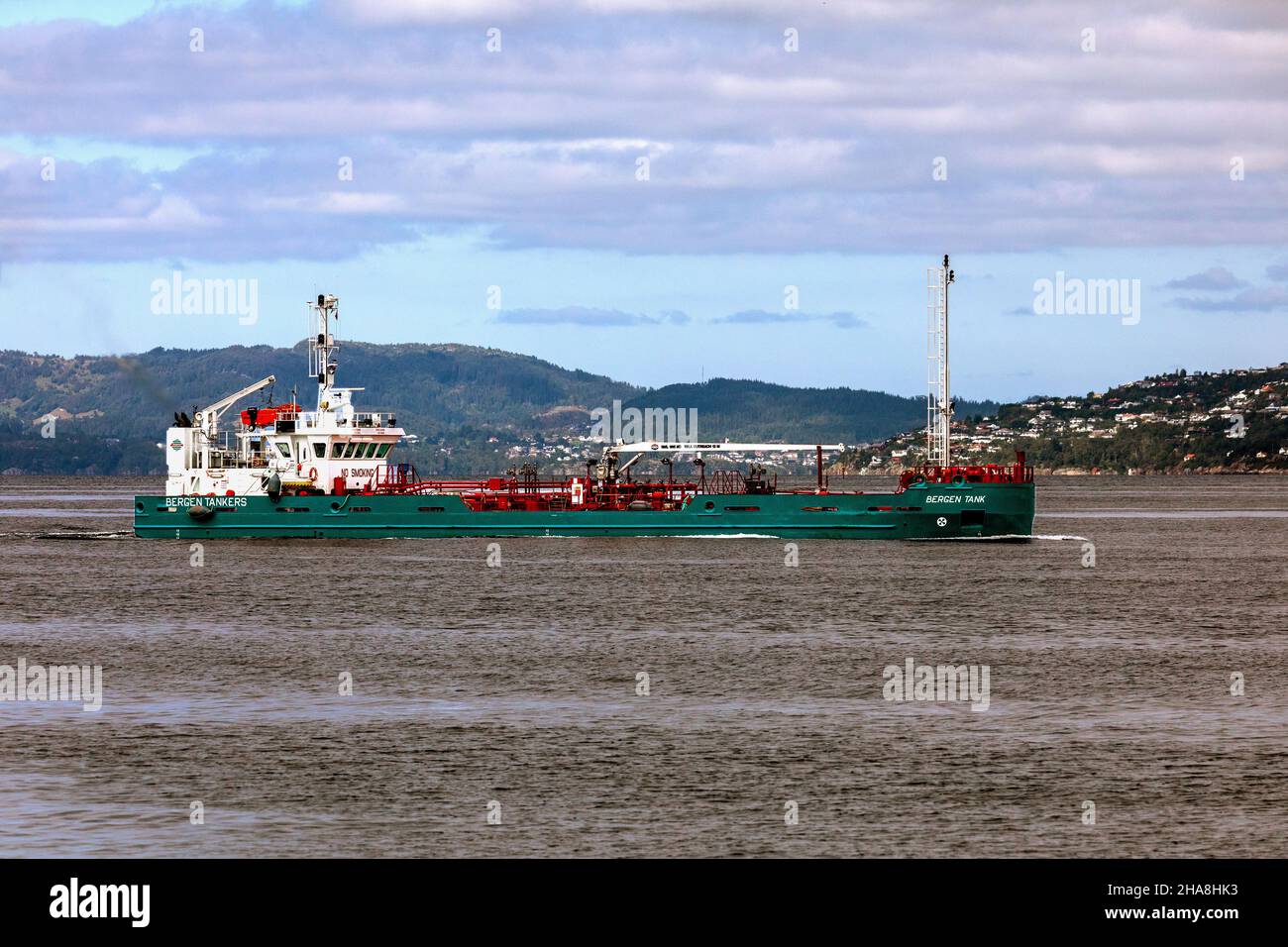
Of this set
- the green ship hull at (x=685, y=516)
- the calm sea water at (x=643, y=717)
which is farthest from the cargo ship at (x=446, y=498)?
the calm sea water at (x=643, y=717)

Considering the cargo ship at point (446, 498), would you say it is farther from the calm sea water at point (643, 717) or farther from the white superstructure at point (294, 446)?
the calm sea water at point (643, 717)

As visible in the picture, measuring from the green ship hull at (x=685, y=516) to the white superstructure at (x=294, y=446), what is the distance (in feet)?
2.89

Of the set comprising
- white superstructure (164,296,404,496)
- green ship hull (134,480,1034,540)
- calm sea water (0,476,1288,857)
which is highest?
white superstructure (164,296,404,496)

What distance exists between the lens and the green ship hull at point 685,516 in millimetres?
78375

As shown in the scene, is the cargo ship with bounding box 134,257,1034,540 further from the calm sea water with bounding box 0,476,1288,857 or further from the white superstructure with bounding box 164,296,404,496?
the calm sea water with bounding box 0,476,1288,857

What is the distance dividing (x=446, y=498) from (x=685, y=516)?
36.8 feet

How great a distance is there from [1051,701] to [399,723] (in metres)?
13.6

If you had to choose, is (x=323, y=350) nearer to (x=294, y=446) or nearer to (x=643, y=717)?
(x=294, y=446)

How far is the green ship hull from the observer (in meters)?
78.4

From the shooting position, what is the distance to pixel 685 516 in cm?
8044

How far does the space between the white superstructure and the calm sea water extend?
1202 centimetres

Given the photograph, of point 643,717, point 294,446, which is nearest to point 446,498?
point 294,446

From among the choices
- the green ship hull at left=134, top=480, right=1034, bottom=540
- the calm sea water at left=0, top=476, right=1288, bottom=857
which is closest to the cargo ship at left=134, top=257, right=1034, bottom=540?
the green ship hull at left=134, top=480, right=1034, bottom=540
